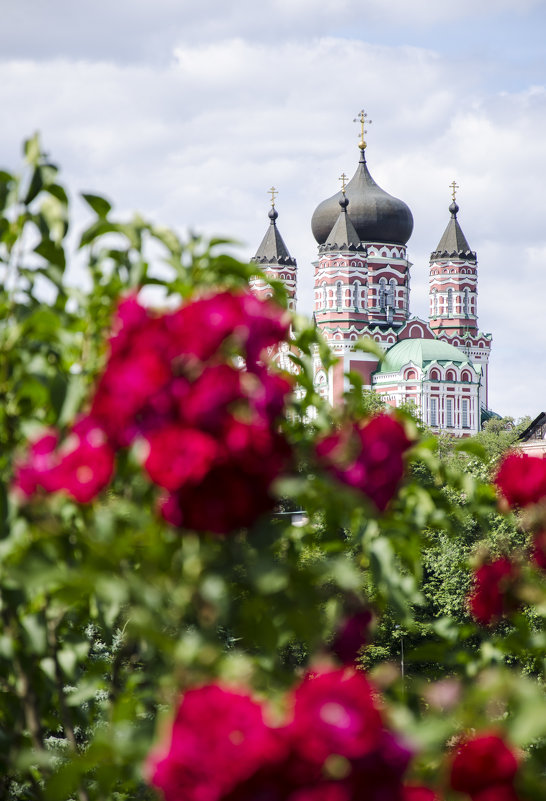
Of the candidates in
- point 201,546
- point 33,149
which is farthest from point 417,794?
point 33,149

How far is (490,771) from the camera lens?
Result: 1367 millimetres

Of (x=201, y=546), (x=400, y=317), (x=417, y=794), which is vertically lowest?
(x=417, y=794)

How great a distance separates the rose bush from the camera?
1205mm

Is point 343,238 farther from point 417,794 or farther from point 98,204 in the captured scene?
point 417,794

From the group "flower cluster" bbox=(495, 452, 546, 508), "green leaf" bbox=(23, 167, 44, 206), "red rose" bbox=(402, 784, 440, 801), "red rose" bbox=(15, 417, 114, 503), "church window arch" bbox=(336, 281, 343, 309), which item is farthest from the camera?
"church window arch" bbox=(336, 281, 343, 309)

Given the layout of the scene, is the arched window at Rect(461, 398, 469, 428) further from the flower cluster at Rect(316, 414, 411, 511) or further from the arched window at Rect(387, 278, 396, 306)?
the flower cluster at Rect(316, 414, 411, 511)

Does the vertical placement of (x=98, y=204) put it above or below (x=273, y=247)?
below

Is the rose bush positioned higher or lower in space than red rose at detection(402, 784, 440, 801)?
higher

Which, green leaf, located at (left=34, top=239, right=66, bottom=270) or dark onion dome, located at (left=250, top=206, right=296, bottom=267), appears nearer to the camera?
green leaf, located at (left=34, top=239, right=66, bottom=270)

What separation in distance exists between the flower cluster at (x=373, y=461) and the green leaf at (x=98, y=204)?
0.64 meters

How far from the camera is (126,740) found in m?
1.38

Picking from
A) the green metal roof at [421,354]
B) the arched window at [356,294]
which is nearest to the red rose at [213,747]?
the green metal roof at [421,354]

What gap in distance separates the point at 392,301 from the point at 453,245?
5506mm

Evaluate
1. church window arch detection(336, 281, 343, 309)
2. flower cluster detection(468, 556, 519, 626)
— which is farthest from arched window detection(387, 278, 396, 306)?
flower cluster detection(468, 556, 519, 626)
